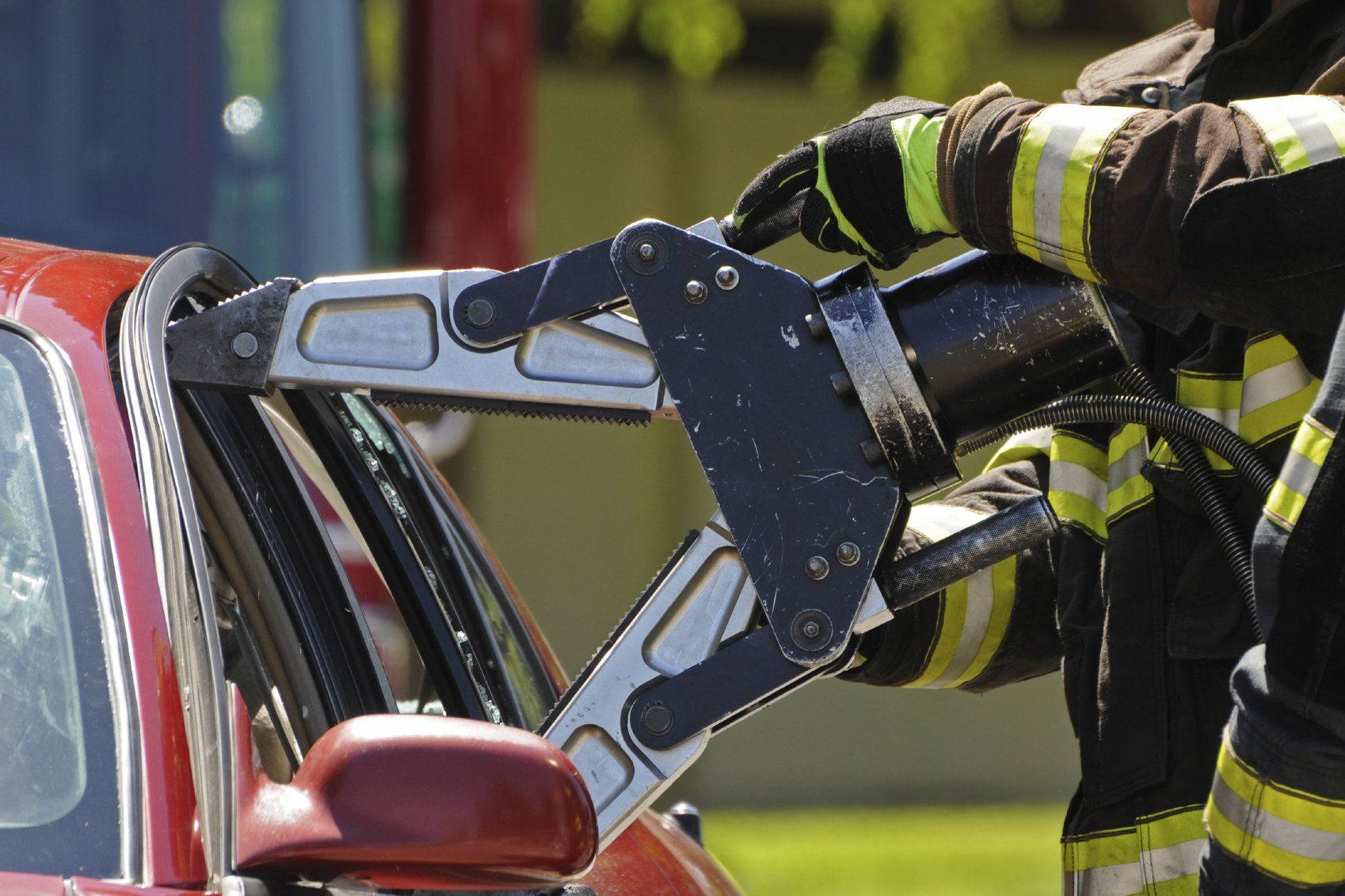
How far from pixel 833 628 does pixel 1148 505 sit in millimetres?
623

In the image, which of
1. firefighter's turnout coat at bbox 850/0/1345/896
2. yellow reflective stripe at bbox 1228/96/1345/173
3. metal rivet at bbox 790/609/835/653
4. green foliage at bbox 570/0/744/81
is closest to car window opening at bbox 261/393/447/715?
metal rivet at bbox 790/609/835/653

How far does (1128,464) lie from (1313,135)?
0.57m

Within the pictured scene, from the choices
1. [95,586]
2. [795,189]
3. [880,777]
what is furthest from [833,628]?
[880,777]

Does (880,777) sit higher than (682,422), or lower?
lower

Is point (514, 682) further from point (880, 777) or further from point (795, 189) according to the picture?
point (880, 777)

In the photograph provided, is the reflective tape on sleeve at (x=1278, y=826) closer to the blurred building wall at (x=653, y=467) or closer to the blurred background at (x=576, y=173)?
the blurred background at (x=576, y=173)

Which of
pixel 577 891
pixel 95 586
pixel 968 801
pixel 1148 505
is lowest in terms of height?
pixel 968 801

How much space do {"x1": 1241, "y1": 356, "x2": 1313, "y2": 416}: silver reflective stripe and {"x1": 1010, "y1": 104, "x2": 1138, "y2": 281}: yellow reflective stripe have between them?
1.09 feet

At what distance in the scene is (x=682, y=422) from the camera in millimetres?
1728

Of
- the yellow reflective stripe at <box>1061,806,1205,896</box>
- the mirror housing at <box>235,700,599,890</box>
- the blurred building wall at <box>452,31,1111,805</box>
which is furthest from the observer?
A: the blurred building wall at <box>452,31,1111,805</box>

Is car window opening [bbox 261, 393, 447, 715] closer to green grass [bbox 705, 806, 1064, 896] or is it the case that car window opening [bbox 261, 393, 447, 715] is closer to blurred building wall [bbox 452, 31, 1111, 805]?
green grass [bbox 705, 806, 1064, 896]

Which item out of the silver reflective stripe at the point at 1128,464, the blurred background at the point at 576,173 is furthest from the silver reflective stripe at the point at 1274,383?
the blurred background at the point at 576,173

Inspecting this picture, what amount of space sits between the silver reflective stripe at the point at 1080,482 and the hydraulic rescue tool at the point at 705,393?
50 cm

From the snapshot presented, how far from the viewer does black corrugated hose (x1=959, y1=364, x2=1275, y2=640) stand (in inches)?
77.2
